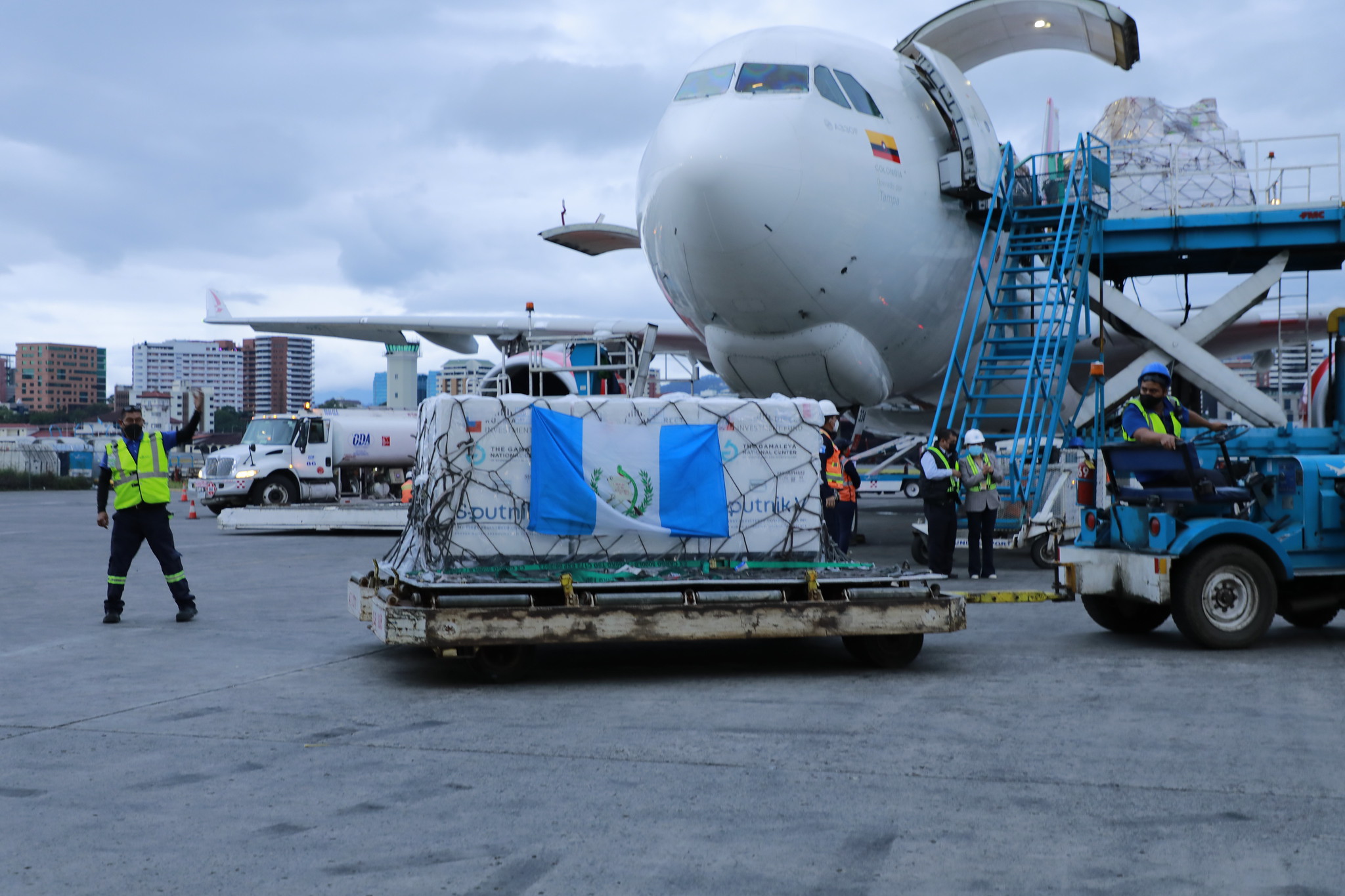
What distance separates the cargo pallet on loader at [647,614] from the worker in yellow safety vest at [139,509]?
10.0 ft

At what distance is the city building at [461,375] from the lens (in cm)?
1228

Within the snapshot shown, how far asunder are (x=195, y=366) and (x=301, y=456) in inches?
6144

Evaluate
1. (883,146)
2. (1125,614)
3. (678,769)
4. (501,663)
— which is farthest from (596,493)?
(883,146)

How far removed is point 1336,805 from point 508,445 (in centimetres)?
483

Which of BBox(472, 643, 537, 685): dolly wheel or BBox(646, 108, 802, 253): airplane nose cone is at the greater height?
BBox(646, 108, 802, 253): airplane nose cone

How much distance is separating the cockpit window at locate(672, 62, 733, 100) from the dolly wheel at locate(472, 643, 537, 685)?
7036mm

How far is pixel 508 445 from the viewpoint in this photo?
748 cm

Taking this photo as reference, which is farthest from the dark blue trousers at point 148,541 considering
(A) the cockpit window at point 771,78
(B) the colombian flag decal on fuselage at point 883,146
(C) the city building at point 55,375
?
(C) the city building at point 55,375

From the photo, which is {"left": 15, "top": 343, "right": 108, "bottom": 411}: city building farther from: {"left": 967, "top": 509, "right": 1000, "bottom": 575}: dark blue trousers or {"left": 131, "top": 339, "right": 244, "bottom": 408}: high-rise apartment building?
{"left": 967, "top": 509, "right": 1000, "bottom": 575}: dark blue trousers

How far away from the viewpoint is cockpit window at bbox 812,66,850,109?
1206 centimetres

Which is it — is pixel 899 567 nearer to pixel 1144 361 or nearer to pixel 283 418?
pixel 1144 361

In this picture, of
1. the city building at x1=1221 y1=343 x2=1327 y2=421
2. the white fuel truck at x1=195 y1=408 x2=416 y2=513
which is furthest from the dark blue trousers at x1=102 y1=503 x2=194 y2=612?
the white fuel truck at x1=195 y1=408 x2=416 y2=513

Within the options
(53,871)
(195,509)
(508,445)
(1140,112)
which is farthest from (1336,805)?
(195,509)

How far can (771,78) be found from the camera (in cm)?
1198
